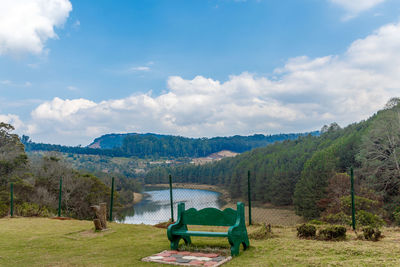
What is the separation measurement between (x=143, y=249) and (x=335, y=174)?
27180mm

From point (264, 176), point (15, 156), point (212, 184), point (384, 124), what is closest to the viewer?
point (15, 156)

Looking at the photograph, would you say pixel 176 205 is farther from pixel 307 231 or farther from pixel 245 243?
pixel 245 243

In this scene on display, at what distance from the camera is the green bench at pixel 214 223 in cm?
508

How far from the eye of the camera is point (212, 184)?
70.5 m

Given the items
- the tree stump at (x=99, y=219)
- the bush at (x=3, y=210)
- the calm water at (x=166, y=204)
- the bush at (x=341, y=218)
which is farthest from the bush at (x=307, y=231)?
the bush at (x=3, y=210)

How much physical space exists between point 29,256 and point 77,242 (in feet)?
4.16

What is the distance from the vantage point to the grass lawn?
4.59 meters

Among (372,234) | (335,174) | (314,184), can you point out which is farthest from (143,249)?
(314,184)

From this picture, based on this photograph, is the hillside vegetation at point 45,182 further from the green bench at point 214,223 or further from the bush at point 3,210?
the green bench at point 214,223

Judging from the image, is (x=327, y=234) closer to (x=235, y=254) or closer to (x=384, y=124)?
(x=235, y=254)

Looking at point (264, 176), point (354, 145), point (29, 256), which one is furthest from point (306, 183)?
point (29, 256)

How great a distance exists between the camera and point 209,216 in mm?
5578

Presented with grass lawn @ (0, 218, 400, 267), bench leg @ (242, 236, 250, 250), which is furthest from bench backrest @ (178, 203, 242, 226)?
grass lawn @ (0, 218, 400, 267)

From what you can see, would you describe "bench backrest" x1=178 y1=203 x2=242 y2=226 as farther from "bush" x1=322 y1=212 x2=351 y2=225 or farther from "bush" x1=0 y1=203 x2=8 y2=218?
"bush" x1=0 y1=203 x2=8 y2=218
